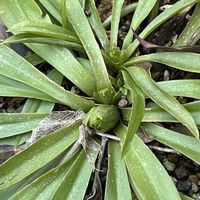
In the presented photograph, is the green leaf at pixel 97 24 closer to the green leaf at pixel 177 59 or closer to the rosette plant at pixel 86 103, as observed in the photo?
the rosette plant at pixel 86 103

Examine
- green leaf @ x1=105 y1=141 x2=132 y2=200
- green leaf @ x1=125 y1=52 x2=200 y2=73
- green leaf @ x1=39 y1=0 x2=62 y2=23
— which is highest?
green leaf @ x1=39 y1=0 x2=62 y2=23

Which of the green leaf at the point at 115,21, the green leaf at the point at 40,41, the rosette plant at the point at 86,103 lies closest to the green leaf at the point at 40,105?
the rosette plant at the point at 86,103

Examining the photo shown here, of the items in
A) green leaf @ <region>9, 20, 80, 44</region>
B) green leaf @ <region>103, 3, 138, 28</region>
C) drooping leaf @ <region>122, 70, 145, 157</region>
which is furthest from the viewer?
green leaf @ <region>103, 3, 138, 28</region>

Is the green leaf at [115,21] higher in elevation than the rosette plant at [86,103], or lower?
higher

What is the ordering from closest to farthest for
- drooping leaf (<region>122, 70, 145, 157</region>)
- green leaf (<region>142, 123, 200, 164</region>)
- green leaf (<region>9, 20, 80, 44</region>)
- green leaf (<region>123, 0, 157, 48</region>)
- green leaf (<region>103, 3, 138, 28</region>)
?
drooping leaf (<region>122, 70, 145, 157</region>) < green leaf (<region>142, 123, 200, 164</region>) < green leaf (<region>9, 20, 80, 44</region>) < green leaf (<region>123, 0, 157, 48</region>) < green leaf (<region>103, 3, 138, 28</region>)

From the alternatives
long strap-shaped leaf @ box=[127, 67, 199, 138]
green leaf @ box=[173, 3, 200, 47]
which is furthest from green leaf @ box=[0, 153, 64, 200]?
green leaf @ box=[173, 3, 200, 47]

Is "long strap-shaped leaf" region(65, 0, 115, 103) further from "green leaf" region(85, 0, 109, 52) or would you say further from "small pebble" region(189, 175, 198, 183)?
"small pebble" region(189, 175, 198, 183)

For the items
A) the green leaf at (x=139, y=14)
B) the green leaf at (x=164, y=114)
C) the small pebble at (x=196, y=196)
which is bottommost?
the small pebble at (x=196, y=196)

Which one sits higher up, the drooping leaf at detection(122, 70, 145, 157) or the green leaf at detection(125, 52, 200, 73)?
the green leaf at detection(125, 52, 200, 73)
